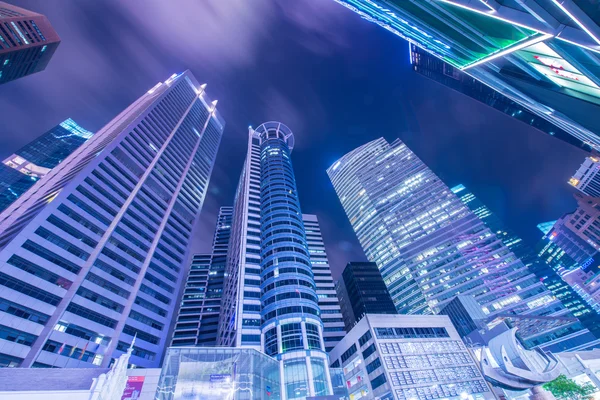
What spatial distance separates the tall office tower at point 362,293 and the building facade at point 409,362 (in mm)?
35939

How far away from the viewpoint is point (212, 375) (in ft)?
91.2

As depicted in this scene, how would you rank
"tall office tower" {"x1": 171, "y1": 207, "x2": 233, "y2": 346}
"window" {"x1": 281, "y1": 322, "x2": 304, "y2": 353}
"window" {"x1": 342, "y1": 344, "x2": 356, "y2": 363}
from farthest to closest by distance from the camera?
"tall office tower" {"x1": 171, "y1": 207, "x2": 233, "y2": 346}, "window" {"x1": 342, "y1": 344, "x2": 356, "y2": 363}, "window" {"x1": 281, "y1": 322, "x2": 304, "y2": 353}

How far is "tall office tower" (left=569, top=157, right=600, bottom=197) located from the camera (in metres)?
109

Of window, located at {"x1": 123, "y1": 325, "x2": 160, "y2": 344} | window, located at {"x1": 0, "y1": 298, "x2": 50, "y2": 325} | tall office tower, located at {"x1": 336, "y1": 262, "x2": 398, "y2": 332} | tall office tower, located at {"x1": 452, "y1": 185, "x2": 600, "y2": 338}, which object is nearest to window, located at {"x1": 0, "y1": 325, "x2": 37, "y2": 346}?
window, located at {"x1": 0, "y1": 298, "x2": 50, "y2": 325}

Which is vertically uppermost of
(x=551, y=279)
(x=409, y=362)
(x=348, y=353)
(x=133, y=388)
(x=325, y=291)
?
(x=551, y=279)

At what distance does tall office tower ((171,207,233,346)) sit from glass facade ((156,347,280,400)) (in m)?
51.2

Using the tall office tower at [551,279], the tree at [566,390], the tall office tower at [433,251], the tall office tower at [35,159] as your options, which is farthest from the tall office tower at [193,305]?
the tall office tower at [551,279]

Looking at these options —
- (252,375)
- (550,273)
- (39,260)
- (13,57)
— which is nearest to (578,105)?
(252,375)

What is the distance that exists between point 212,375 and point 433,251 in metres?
86.9

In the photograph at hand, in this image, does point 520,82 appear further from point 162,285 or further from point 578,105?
A: point 162,285

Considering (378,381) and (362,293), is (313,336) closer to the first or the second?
(378,381)

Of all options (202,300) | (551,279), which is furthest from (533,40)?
(551,279)

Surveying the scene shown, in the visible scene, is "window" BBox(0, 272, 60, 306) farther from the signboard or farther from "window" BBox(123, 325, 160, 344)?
the signboard

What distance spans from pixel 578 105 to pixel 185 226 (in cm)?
7794
